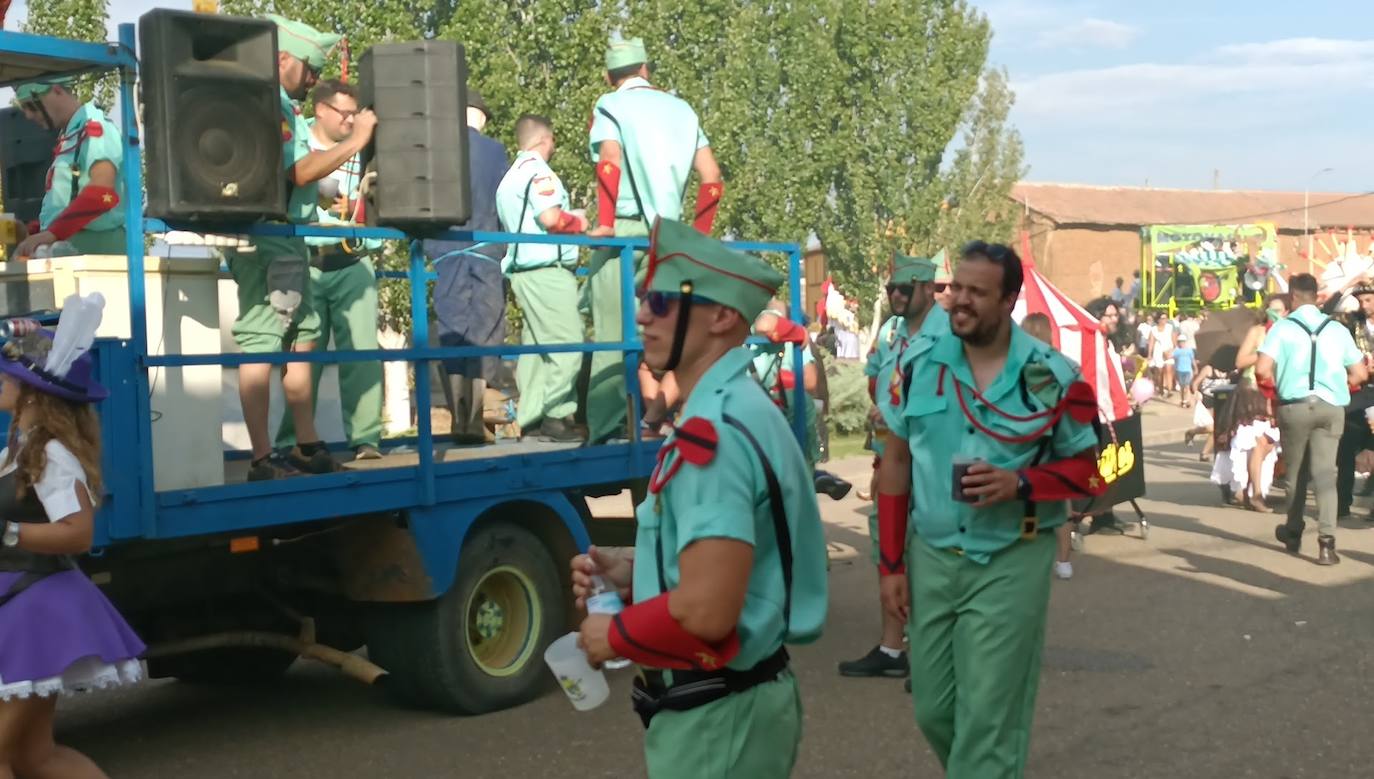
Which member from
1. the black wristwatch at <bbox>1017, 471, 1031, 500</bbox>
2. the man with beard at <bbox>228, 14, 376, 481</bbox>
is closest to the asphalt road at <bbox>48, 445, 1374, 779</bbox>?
the man with beard at <bbox>228, 14, 376, 481</bbox>

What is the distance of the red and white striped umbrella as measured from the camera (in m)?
13.3

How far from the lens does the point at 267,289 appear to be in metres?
7.50

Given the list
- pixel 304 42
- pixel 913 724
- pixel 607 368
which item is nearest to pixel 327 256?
pixel 304 42

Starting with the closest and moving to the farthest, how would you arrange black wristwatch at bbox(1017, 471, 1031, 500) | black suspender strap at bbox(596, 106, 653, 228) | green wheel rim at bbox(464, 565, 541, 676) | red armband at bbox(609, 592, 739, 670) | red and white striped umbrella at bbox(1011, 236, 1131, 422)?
red armband at bbox(609, 592, 739, 670) → black wristwatch at bbox(1017, 471, 1031, 500) → green wheel rim at bbox(464, 565, 541, 676) → black suspender strap at bbox(596, 106, 653, 228) → red and white striped umbrella at bbox(1011, 236, 1131, 422)

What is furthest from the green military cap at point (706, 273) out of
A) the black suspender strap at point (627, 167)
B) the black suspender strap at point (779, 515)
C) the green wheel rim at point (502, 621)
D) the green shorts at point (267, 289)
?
the black suspender strap at point (627, 167)

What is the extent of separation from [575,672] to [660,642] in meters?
0.35

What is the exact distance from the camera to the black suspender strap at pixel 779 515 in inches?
135

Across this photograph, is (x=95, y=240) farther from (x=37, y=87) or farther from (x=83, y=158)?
(x=37, y=87)

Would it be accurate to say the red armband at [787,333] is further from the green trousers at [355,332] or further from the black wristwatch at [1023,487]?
the black wristwatch at [1023,487]

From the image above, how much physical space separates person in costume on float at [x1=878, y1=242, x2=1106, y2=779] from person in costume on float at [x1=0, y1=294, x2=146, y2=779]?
230 centimetres

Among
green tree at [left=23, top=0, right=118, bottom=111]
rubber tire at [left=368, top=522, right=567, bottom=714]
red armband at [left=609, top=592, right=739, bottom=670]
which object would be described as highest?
green tree at [left=23, top=0, right=118, bottom=111]

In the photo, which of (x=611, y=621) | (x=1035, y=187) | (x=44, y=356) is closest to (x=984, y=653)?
(x=611, y=621)

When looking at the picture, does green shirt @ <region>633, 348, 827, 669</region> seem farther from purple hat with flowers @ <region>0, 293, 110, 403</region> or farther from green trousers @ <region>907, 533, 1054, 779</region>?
purple hat with flowers @ <region>0, 293, 110, 403</region>

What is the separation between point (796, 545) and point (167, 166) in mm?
3818
